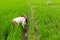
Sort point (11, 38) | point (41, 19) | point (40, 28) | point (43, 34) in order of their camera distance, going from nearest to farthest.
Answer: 1. point (11, 38)
2. point (43, 34)
3. point (40, 28)
4. point (41, 19)

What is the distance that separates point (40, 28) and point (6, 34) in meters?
0.87

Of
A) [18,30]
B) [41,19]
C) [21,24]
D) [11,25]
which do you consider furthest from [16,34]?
[41,19]

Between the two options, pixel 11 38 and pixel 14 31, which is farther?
pixel 14 31

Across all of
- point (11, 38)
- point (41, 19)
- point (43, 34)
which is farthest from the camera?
point (41, 19)

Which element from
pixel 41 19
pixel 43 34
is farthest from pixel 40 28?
pixel 41 19

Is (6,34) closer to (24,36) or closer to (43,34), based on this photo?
(24,36)

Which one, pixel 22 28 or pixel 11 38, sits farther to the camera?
pixel 22 28

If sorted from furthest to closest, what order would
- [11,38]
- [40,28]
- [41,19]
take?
1. [41,19]
2. [40,28]
3. [11,38]

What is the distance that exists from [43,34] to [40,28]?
448mm

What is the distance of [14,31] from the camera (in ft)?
19.6

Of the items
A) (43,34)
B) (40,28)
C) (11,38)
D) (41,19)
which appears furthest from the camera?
(41,19)

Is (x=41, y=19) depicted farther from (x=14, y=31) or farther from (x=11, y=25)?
(x=14, y=31)

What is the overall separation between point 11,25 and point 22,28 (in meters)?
0.53

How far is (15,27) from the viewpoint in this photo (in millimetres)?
6062
